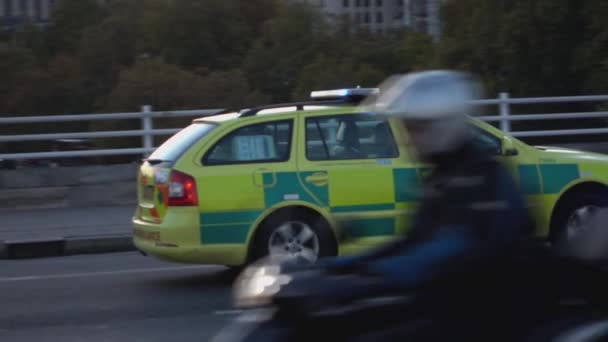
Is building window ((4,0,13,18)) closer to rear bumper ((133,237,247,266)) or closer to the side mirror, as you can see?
rear bumper ((133,237,247,266))

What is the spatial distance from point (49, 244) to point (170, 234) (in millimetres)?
3550

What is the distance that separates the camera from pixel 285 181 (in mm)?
9539

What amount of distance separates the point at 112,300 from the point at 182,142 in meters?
1.48

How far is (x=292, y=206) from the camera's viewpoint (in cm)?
955

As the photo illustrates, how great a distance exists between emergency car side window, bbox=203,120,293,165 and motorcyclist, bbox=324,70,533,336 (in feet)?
17.4

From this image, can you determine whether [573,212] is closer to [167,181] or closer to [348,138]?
[348,138]

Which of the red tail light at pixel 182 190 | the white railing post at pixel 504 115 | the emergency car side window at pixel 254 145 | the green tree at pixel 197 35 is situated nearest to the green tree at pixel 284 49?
the green tree at pixel 197 35

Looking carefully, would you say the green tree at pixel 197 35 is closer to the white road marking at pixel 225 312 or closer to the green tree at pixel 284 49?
the green tree at pixel 284 49

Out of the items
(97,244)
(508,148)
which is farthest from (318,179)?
(97,244)

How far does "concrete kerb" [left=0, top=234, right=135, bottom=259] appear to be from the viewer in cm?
1244

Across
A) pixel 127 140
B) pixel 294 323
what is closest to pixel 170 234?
pixel 294 323

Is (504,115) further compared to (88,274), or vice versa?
(504,115)

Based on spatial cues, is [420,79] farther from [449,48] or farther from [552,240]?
[449,48]

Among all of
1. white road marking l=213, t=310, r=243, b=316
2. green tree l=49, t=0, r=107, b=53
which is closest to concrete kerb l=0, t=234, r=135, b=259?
white road marking l=213, t=310, r=243, b=316
